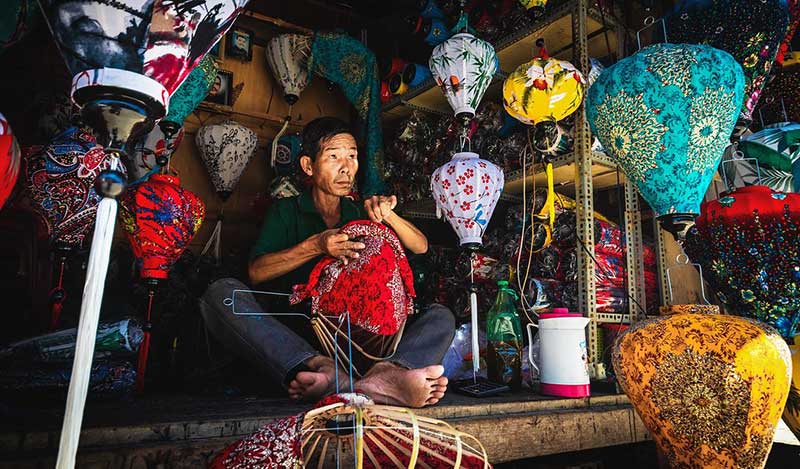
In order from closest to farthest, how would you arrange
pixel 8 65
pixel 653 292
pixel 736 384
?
1. pixel 736 384
2. pixel 8 65
3. pixel 653 292

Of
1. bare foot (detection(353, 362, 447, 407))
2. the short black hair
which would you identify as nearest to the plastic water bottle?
bare foot (detection(353, 362, 447, 407))

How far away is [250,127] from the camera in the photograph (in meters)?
2.84

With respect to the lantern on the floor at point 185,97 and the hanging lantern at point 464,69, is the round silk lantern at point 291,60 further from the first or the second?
the hanging lantern at point 464,69

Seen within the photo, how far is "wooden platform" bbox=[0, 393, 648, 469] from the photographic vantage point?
32.3 inches

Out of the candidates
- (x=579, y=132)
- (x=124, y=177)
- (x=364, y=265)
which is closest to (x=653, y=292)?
(x=579, y=132)

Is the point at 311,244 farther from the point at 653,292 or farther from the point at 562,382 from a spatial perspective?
the point at 653,292

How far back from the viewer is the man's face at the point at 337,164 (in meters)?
1.87

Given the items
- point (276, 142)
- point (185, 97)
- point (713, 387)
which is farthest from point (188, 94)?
point (713, 387)

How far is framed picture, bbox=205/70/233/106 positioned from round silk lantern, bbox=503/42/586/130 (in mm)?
1651

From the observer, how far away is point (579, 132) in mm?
1984

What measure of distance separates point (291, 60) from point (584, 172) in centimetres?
166

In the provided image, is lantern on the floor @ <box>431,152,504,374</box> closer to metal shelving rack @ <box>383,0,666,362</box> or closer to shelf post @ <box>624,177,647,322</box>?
metal shelving rack @ <box>383,0,666,362</box>

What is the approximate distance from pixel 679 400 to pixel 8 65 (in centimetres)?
262

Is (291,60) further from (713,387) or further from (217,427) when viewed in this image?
(713,387)
